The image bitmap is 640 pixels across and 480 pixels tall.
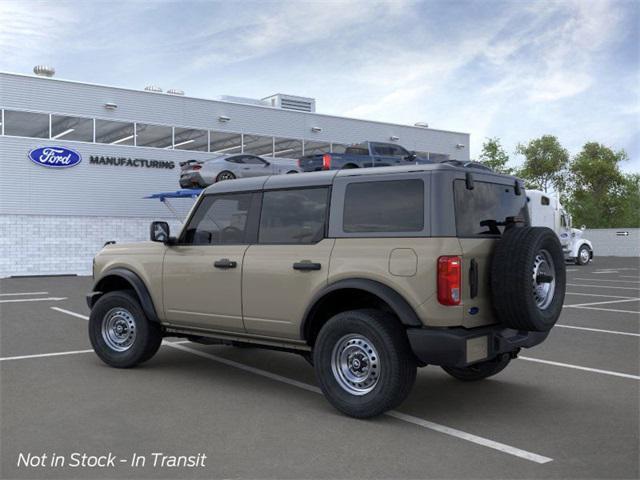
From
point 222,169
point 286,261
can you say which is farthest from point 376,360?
point 222,169

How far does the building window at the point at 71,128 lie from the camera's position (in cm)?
2625

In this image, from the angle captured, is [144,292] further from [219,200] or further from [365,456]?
[365,456]

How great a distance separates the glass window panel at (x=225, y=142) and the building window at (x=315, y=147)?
3677 millimetres

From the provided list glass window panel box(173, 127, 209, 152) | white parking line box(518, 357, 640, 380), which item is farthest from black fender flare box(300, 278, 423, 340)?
glass window panel box(173, 127, 209, 152)

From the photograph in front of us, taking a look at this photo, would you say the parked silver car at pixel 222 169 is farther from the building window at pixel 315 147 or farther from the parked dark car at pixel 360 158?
the building window at pixel 315 147

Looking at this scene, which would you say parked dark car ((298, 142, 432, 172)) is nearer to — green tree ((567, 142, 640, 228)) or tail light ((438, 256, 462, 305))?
tail light ((438, 256, 462, 305))

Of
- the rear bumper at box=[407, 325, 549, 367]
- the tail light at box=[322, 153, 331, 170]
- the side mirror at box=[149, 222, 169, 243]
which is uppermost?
the tail light at box=[322, 153, 331, 170]

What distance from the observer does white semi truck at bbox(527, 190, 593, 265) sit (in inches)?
1049

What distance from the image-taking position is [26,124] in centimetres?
2567

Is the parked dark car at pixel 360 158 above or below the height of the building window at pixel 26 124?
below

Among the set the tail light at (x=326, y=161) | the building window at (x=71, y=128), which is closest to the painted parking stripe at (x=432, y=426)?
the tail light at (x=326, y=161)

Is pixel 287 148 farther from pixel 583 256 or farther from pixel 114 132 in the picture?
pixel 583 256

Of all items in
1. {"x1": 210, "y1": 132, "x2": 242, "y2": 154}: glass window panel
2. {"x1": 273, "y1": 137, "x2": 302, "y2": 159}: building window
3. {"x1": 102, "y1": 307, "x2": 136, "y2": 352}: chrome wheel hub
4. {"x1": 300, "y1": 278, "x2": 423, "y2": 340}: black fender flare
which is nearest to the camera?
{"x1": 300, "y1": 278, "x2": 423, "y2": 340}: black fender flare

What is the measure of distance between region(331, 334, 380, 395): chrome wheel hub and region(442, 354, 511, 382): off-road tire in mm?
1341
